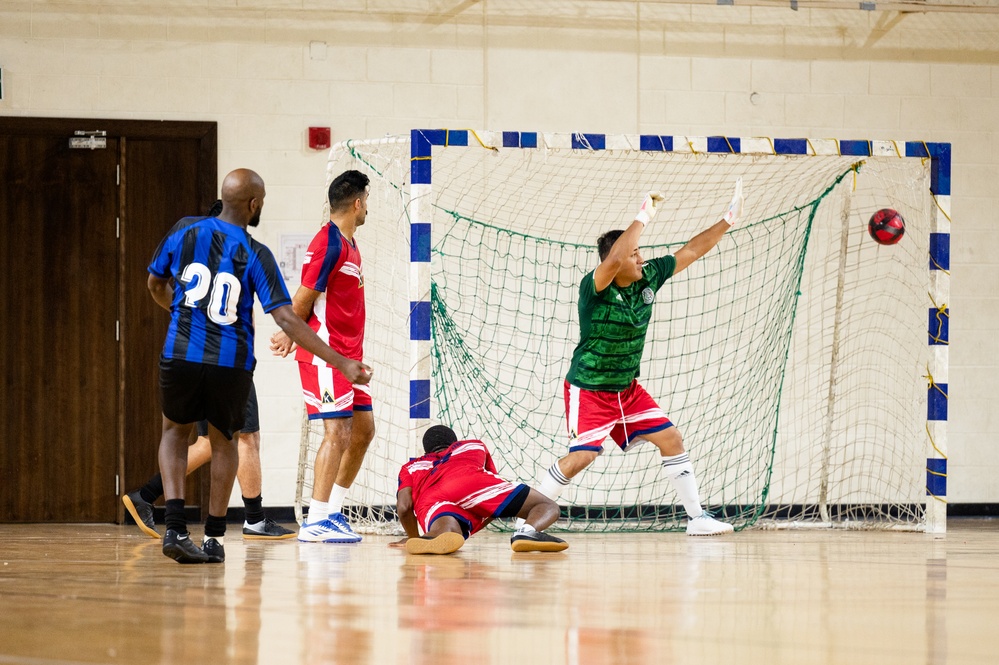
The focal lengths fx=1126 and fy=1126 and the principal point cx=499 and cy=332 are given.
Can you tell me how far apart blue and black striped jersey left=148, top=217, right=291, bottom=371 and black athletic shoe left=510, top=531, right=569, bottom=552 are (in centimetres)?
149

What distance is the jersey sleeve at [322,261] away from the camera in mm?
5715

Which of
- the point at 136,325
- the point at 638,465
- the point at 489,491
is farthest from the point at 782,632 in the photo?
the point at 136,325

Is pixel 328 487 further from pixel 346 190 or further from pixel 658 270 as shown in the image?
pixel 658 270

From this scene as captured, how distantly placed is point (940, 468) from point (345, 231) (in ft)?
12.5

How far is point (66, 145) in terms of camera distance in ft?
25.8

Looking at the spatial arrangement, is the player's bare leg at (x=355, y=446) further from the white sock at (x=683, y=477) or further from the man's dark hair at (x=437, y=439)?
the white sock at (x=683, y=477)

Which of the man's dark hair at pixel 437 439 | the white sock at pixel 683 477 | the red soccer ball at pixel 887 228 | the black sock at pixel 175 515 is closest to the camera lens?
the black sock at pixel 175 515

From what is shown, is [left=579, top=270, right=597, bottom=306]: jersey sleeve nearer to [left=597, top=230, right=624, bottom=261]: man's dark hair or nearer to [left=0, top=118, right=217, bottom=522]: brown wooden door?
[left=597, top=230, right=624, bottom=261]: man's dark hair

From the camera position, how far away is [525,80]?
27.1ft

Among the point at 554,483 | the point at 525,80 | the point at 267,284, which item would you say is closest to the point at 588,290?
the point at 554,483

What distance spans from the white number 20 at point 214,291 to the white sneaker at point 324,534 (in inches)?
65.2

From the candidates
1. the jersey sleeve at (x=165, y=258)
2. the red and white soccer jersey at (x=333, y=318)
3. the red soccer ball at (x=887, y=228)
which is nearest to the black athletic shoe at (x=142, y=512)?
the red and white soccer jersey at (x=333, y=318)

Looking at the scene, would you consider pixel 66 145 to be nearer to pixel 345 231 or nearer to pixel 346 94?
pixel 346 94

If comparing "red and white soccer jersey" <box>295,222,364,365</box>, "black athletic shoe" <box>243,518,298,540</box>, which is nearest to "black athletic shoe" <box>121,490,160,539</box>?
"black athletic shoe" <box>243,518,298,540</box>
